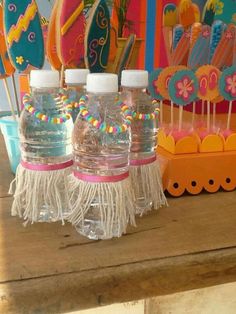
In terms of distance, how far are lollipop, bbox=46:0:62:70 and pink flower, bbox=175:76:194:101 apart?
0.22 meters

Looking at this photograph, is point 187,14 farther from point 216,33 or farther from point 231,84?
point 231,84

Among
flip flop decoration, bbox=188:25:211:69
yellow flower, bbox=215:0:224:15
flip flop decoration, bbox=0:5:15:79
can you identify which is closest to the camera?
flip flop decoration, bbox=0:5:15:79

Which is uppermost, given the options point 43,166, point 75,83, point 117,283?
point 75,83

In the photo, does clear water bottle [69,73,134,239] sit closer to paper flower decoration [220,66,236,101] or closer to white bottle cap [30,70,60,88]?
white bottle cap [30,70,60,88]

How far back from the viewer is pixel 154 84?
815 mm

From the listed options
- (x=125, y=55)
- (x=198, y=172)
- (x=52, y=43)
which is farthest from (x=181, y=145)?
(x=52, y=43)

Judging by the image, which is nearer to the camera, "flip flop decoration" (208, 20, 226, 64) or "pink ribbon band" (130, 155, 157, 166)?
"pink ribbon band" (130, 155, 157, 166)

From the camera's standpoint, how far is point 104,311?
621 mm

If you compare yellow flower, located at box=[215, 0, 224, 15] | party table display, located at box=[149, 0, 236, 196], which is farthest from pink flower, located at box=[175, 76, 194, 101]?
yellow flower, located at box=[215, 0, 224, 15]

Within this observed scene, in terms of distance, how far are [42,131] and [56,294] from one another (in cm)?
26

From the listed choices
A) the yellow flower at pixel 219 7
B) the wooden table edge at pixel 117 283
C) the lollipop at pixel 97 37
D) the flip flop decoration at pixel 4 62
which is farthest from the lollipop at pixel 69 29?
the yellow flower at pixel 219 7

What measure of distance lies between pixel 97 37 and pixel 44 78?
14cm

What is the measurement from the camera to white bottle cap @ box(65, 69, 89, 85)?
0.68m

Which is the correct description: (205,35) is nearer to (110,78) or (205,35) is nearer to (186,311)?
(110,78)
